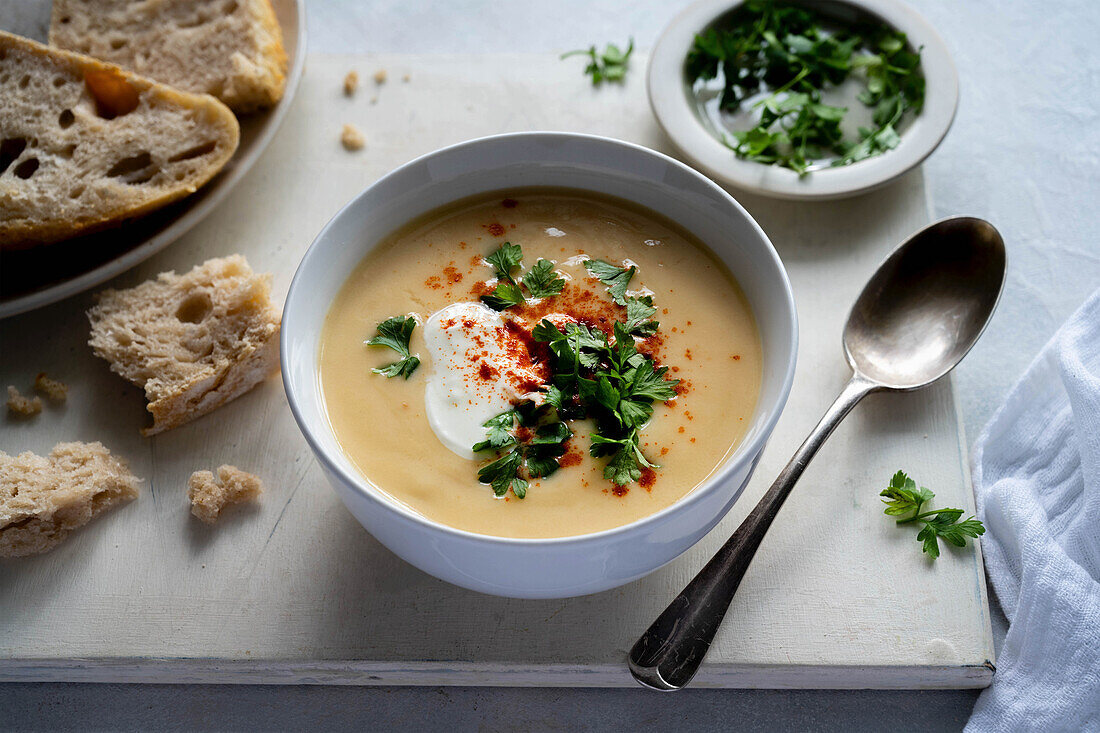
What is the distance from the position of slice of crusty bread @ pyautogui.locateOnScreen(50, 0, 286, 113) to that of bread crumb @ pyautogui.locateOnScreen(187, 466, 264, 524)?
3.40 ft

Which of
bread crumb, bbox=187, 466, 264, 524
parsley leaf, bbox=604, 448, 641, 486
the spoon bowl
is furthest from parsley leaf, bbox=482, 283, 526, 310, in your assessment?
the spoon bowl

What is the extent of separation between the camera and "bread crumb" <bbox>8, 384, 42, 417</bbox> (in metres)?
2.17

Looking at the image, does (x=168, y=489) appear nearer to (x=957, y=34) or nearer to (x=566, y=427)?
(x=566, y=427)

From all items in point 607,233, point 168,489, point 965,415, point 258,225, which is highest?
point 607,233

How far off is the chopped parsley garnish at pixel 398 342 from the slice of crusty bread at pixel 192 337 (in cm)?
34

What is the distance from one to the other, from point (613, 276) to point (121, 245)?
1259 millimetres

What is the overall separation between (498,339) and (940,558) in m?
0.99

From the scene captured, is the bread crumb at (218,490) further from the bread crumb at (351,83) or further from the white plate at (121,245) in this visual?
the bread crumb at (351,83)

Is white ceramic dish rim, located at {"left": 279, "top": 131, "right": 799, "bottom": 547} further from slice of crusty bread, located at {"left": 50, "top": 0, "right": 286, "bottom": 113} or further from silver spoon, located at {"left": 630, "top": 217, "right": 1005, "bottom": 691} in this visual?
slice of crusty bread, located at {"left": 50, "top": 0, "right": 286, "bottom": 113}

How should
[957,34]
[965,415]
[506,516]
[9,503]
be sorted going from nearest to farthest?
[506,516], [9,503], [965,415], [957,34]

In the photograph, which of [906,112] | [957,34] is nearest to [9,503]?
[906,112]

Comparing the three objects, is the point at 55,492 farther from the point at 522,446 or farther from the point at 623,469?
the point at 623,469

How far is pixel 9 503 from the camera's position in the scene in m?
1.92

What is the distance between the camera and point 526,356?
6.29 feet
